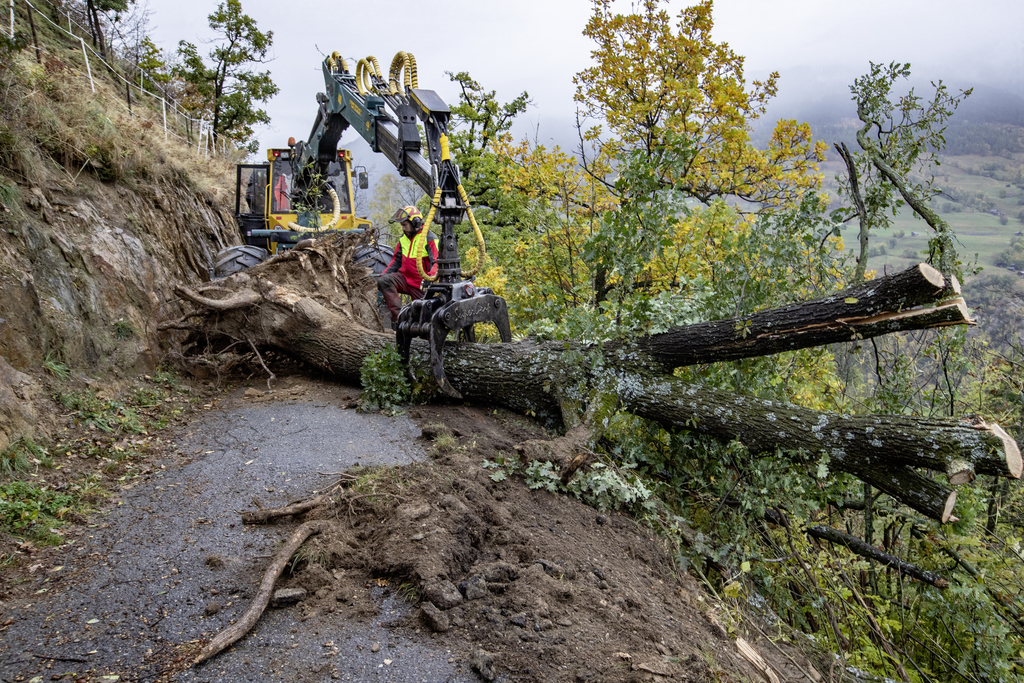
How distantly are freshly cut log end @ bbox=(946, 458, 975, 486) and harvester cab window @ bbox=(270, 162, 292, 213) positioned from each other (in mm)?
9569

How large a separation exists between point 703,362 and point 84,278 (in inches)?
229

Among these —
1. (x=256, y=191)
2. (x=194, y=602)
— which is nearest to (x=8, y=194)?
(x=194, y=602)

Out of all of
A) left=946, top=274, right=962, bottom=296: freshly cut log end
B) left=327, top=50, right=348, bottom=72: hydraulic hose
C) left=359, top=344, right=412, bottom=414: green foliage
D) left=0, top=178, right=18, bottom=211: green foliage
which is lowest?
left=359, top=344, right=412, bottom=414: green foliage

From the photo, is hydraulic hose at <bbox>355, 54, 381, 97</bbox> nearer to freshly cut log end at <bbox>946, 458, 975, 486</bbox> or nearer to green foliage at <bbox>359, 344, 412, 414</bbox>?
green foliage at <bbox>359, 344, 412, 414</bbox>

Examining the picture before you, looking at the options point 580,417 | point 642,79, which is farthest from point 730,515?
point 642,79

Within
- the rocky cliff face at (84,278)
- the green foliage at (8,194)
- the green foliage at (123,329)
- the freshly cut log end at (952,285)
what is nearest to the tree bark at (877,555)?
the freshly cut log end at (952,285)

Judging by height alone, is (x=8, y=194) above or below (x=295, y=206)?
below

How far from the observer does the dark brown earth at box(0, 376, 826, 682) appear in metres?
2.56

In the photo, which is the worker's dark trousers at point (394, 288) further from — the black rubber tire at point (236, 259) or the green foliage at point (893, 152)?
the green foliage at point (893, 152)

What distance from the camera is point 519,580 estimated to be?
304cm

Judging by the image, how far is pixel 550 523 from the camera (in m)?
3.77

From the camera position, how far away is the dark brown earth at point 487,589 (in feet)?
8.41

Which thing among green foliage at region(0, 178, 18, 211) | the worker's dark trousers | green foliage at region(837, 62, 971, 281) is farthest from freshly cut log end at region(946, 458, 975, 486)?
green foliage at region(0, 178, 18, 211)

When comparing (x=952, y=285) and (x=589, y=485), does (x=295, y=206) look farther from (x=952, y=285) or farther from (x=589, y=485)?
(x=952, y=285)
